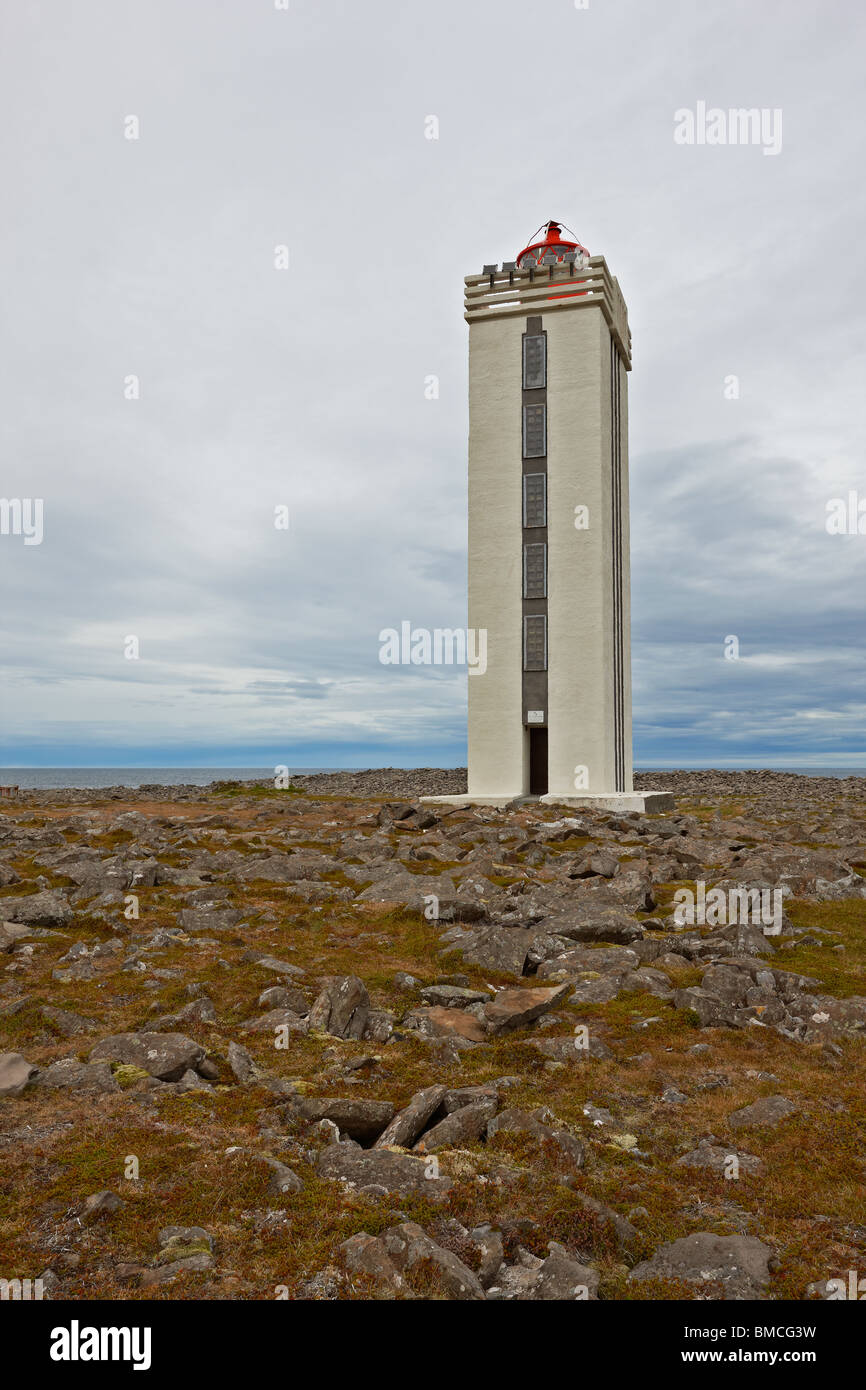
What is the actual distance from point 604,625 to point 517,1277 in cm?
3672

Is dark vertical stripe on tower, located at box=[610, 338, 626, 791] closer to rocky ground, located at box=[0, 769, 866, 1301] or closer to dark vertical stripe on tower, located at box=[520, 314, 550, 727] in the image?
dark vertical stripe on tower, located at box=[520, 314, 550, 727]

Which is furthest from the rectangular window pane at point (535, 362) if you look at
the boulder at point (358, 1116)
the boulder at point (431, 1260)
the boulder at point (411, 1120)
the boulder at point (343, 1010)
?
the boulder at point (431, 1260)

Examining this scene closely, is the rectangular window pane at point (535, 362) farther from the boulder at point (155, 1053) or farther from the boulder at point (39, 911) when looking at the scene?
the boulder at point (155, 1053)

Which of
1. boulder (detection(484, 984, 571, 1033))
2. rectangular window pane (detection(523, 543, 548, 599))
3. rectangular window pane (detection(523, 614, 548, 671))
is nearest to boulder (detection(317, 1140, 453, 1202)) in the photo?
boulder (detection(484, 984, 571, 1033))

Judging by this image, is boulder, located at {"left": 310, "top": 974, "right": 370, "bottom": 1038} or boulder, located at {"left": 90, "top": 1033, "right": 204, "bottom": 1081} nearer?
boulder, located at {"left": 90, "top": 1033, "right": 204, "bottom": 1081}

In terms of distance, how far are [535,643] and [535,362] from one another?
13.9 m

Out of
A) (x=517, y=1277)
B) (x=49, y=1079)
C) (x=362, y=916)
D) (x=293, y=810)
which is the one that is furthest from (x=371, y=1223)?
(x=293, y=810)

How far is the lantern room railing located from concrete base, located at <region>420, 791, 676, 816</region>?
23.7 meters

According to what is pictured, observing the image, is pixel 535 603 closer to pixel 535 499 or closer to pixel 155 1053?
pixel 535 499

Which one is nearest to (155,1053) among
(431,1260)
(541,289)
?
(431,1260)

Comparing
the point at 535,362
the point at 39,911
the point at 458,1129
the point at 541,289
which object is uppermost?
the point at 541,289

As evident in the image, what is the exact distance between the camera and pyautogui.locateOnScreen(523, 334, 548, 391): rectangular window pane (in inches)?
1651

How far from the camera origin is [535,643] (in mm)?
41438

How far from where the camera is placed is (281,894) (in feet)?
57.0
